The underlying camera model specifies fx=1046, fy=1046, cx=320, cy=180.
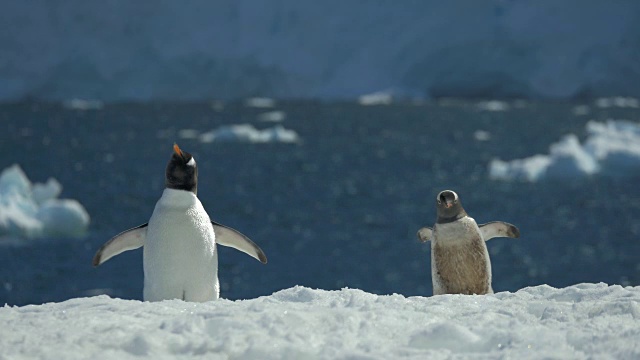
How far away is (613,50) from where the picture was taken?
52.0m

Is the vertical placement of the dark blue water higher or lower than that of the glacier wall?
lower

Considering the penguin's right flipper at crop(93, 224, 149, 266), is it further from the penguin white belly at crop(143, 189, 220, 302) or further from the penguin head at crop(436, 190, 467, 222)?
the penguin head at crop(436, 190, 467, 222)

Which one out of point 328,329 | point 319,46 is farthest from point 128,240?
point 319,46

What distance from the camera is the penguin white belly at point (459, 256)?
693 cm

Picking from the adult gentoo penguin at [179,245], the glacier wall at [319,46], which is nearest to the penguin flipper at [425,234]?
the adult gentoo penguin at [179,245]

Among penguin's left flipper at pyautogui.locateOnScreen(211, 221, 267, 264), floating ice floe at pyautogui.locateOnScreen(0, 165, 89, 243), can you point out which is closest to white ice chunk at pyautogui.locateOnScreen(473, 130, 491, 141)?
floating ice floe at pyautogui.locateOnScreen(0, 165, 89, 243)

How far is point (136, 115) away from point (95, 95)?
114 inches

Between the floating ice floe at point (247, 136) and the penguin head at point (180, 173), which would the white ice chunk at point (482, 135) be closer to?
the floating ice floe at point (247, 136)

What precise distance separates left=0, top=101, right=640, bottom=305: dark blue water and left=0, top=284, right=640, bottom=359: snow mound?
12.3 metres

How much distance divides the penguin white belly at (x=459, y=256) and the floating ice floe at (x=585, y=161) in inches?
950

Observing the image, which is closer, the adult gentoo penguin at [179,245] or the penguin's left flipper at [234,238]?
the adult gentoo penguin at [179,245]

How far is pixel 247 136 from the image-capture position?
141 ft

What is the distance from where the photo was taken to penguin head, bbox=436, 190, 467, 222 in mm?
6867

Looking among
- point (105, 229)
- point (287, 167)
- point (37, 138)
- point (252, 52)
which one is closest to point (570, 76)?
point (252, 52)
